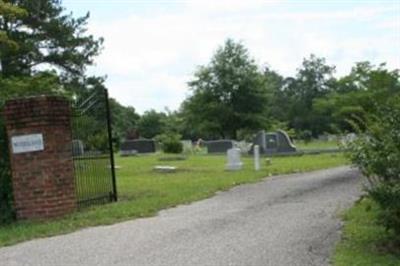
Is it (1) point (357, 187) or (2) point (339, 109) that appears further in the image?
(2) point (339, 109)

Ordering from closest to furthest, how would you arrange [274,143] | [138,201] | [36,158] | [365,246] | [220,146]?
[365,246], [36,158], [138,201], [274,143], [220,146]

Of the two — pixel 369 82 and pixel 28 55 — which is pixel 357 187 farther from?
pixel 28 55

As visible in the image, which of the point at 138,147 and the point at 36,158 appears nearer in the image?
the point at 36,158

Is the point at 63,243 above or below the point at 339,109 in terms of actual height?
below

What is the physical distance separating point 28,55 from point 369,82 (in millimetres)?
17197

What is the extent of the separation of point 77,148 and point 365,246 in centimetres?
676

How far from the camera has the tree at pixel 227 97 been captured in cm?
5262

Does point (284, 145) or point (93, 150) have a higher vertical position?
point (93, 150)

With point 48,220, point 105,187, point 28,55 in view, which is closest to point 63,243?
point 48,220

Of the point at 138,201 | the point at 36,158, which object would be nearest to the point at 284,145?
the point at 138,201

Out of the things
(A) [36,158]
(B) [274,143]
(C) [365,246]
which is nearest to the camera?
(C) [365,246]

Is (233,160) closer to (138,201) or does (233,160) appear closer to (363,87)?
(363,87)

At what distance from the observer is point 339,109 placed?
2339 centimetres

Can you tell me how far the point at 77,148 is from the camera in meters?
13.8
